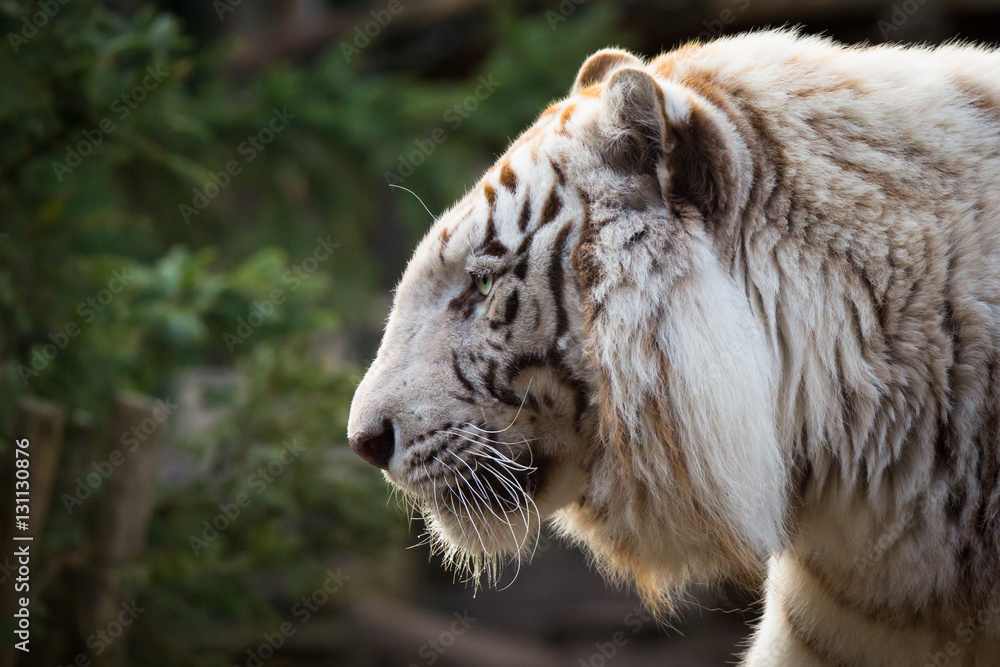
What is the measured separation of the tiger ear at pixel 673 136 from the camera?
150 cm

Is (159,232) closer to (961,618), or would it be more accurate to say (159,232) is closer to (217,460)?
(217,460)

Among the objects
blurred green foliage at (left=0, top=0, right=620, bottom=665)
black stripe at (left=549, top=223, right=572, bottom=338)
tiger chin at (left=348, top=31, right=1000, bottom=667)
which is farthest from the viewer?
blurred green foliage at (left=0, top=0, right=620, bottom=665)

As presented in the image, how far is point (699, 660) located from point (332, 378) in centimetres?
349

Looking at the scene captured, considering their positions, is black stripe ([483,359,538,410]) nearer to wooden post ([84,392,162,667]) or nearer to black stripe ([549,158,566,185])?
black stripe ([549,158,566,185])

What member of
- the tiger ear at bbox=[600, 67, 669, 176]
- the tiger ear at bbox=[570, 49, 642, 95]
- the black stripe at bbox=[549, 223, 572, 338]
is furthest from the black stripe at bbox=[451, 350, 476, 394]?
the tiger ear at bbox=[570, 49, 642, 95]

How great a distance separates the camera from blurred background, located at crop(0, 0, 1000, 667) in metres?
2.81

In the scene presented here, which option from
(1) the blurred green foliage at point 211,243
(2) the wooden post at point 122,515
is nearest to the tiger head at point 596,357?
(1) the blurred green foliage at point 211,243

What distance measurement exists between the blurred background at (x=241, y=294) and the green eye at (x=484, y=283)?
0.71m

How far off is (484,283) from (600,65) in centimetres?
65

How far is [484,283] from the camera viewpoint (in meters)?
1.66

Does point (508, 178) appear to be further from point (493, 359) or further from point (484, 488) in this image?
point (484, 488)

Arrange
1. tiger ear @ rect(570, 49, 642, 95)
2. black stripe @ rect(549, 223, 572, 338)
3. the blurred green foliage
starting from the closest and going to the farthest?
1. black stripe @ rect(549, 223, 572, 338)
2. tiger ear @ rect(570, 49, 642, 95)
3. the blurred green foliage

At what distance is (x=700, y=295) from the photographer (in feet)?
4.88

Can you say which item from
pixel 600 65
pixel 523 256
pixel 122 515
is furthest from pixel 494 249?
pixel 122 515
